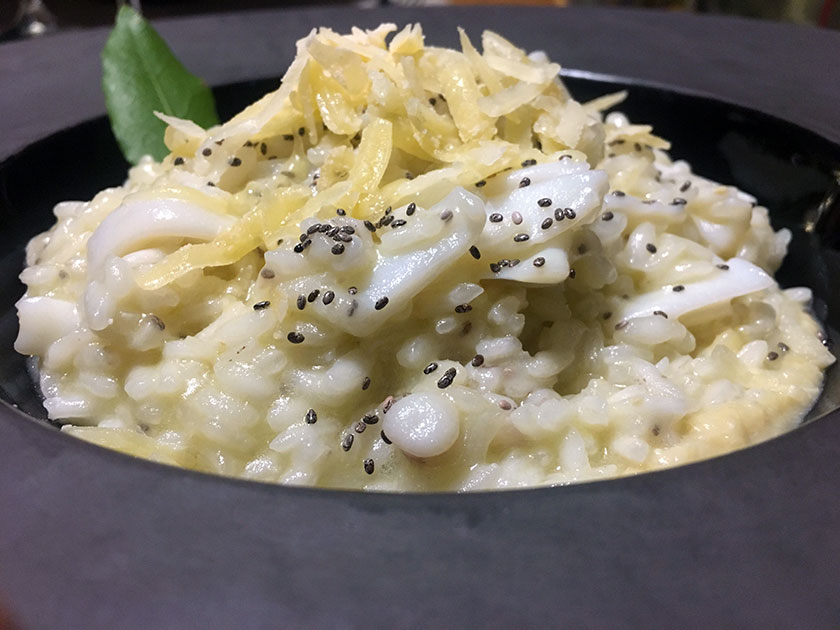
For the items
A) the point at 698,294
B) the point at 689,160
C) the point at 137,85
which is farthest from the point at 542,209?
the point at 137,85

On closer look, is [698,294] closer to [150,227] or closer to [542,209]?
[542,209]

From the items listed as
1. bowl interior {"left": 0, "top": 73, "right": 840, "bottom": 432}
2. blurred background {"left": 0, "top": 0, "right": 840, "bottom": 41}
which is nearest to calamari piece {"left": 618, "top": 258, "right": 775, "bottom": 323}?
bowl interior {"left": 0, "top": 73, "right": 840, "bottom": 432}

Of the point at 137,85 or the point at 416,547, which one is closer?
the point at 416,547

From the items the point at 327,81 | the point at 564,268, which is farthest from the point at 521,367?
the point at 327,81

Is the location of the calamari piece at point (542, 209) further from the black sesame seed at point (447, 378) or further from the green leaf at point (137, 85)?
the green leaf at point (137, 85)

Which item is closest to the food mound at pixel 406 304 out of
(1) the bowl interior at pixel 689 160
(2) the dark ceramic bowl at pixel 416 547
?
(2) the dark ceramic bowl at pixel 416 547

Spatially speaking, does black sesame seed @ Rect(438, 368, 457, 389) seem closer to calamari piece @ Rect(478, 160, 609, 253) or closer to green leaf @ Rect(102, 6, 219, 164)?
calamari piece @ Rect(478, 160, 609, 253)

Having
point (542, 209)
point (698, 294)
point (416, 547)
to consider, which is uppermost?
point (542, 209)
